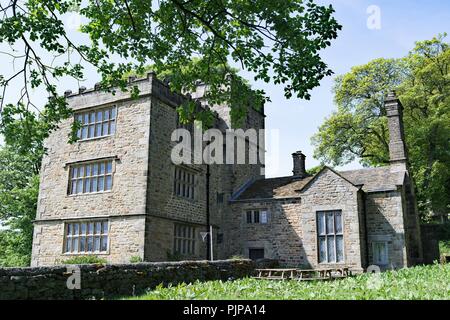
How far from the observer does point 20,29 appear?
9.35 m

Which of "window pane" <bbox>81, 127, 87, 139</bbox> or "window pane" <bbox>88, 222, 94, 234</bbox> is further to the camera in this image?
"window pane" <bbox>81, 127, 87, 139</bbox>

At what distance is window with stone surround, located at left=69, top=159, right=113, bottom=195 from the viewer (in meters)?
19.7

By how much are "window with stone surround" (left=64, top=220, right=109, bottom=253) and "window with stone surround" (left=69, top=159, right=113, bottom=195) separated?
1.62 metres

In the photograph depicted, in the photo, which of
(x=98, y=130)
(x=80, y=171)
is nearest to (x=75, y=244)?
(x=80, y=171)

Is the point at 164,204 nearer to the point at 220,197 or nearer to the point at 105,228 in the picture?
the point at 105,228

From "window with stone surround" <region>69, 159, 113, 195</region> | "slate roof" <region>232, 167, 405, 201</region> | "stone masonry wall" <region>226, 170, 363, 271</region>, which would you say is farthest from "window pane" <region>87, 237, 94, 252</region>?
"slate roof" <region>232, 167, 405, 201</region>

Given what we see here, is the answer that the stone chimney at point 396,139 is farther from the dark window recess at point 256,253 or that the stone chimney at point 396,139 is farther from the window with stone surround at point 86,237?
the window with stone surround at point 86,237

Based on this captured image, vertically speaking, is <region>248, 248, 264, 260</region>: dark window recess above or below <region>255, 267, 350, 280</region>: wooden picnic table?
above

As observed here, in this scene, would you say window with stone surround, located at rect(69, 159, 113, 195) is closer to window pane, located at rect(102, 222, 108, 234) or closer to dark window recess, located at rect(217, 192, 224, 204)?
A: window pane, located at rect(102, 222, 108, 234)

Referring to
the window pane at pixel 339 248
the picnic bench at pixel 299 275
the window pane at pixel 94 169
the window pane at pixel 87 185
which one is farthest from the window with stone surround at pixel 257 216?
the window pane at pixel 87 185

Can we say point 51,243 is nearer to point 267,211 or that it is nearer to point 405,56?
point 267,211

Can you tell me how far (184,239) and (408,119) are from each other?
21415 millimetres
